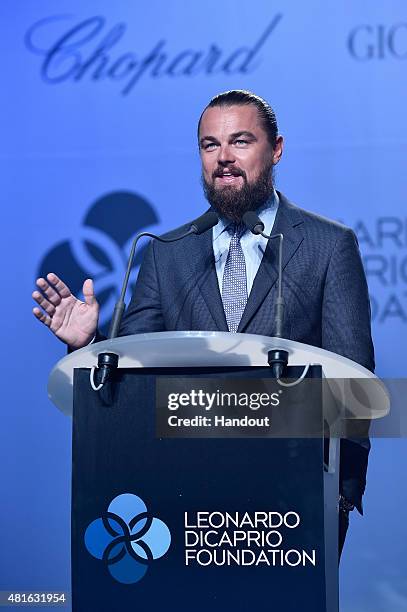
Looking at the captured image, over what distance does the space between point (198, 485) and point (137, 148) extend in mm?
2207

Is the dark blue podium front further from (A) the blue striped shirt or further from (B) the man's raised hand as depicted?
(A) the blue striped shirt

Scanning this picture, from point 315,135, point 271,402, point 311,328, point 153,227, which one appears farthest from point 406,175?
point 271,402

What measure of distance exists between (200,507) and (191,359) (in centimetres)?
26

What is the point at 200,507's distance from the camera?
6.05ft

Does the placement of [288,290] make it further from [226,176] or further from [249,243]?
[226,176]

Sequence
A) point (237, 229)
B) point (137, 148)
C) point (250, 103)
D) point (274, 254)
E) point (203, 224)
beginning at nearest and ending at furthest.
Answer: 1. point (203, 224)
2. point (274, 254)
3. point (237, 229)
4. point (250, 103)
5. point (137, 148)

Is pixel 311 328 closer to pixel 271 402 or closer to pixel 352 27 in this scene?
pixel 271 402

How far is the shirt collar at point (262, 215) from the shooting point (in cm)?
287

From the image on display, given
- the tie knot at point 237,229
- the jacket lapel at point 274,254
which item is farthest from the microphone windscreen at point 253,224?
the tie knot at point 237,229

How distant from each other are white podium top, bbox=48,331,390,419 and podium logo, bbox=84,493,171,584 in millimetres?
254

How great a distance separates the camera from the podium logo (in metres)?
1.85

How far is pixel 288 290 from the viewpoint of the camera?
2.58 meters

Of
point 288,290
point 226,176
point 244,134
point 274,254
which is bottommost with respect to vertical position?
point 288,290

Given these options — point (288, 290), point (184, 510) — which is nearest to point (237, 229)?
point (288, 290)
